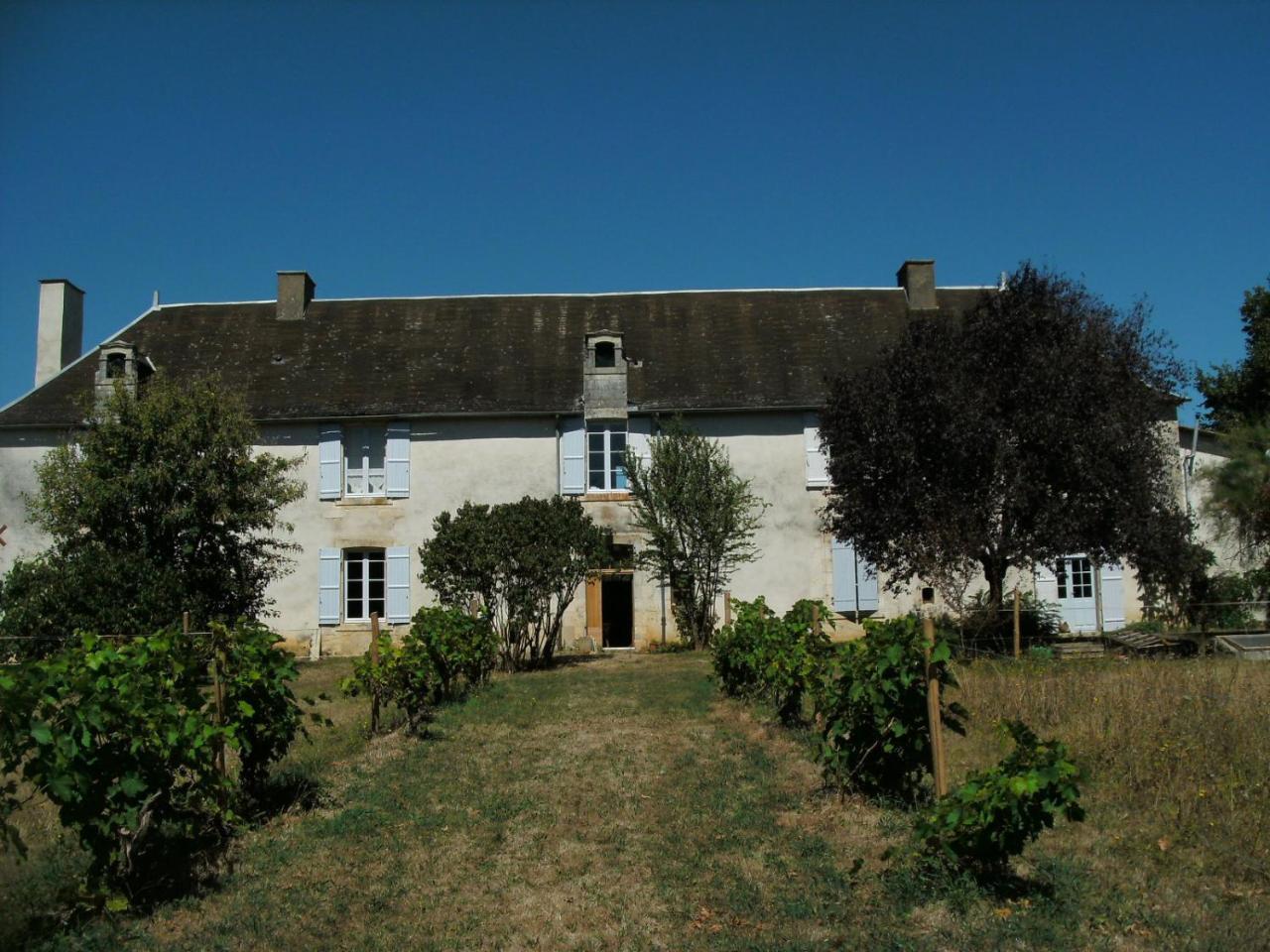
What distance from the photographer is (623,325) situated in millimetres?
23469

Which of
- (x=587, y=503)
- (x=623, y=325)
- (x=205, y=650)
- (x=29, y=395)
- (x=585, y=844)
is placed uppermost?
(x=623, y=325)

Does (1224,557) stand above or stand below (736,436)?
below

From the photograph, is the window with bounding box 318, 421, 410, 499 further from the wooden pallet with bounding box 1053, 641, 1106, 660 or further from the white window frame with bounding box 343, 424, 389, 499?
the wooden pallet with bounding box 1053, 641, 1106, 660

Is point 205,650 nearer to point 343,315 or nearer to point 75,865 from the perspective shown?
point 75,865

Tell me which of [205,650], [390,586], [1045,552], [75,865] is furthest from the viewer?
[390,586]

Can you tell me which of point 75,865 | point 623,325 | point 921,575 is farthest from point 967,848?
point 623,325

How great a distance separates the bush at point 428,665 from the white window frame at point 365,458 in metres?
7.28

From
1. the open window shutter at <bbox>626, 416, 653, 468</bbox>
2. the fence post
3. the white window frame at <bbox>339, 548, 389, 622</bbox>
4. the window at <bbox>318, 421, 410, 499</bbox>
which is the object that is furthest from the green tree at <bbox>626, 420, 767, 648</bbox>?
the fence post

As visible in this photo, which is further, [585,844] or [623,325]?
[623,325]

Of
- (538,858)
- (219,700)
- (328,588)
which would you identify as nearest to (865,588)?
(328,588)

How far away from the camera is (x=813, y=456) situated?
68.5 ft

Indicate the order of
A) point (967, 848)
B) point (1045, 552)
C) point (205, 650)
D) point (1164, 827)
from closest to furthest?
point (967, 848) → point (1164, 827) → point (205, 650) → point (1045, 552)

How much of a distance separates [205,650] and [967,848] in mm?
4742

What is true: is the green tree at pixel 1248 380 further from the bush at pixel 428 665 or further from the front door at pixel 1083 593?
the bush at pixel 428 665
